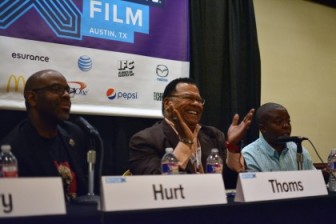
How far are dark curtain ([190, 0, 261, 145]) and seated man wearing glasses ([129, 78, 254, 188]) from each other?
1.02 metres

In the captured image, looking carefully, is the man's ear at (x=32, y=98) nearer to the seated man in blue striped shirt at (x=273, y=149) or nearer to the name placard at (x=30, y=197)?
the name placard at (x=30, y=197)

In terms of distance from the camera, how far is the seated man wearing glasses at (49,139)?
2.05m

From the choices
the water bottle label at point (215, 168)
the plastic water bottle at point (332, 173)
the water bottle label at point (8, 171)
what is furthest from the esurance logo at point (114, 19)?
the water bottle label at point (8, 171)

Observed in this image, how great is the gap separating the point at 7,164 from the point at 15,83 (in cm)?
127

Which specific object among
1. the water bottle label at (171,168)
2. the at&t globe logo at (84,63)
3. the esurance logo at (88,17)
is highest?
the esurance logo at (88,17)

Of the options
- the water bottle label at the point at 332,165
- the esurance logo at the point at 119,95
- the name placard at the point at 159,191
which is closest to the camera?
the name placard at the point at 159,191

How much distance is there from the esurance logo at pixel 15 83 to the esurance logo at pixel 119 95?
21.6 inches

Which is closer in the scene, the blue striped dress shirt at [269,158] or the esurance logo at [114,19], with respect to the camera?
the blue striped dress shirt at [269,158]

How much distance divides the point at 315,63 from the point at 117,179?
3751mm

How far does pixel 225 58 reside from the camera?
3775 millimetres

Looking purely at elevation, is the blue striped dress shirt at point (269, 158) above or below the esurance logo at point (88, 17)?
below

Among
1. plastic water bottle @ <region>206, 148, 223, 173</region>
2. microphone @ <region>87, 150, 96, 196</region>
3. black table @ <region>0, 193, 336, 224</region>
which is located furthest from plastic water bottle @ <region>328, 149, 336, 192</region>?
microphone @ <region>87, 150, 96, 196</region>

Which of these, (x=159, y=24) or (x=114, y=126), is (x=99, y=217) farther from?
(x=159, y=24)

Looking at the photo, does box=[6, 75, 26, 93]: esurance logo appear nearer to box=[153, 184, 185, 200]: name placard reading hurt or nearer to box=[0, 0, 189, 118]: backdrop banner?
box=[0, 0, 189, 118]: backdrop banner
